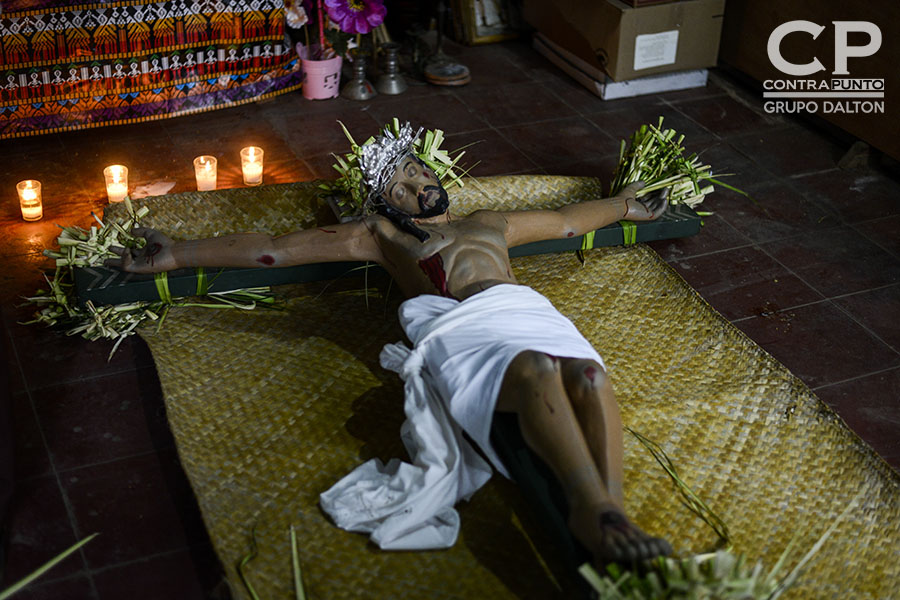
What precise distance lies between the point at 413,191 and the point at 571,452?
116cm

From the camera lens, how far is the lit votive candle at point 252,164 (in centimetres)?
442

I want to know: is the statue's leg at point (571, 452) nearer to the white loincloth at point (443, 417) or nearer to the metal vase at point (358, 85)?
A: the white loincloth at point (443, 417)

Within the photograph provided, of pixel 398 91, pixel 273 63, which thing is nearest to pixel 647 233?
pixel 398 91

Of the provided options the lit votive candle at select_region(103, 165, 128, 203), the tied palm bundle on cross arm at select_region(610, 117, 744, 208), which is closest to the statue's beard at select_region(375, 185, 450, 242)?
the tied palm bundle on cross arm at select_region(610, 117, 744, 208)

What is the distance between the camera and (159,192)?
440 cm

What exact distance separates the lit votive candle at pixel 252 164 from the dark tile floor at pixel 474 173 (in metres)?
0.13

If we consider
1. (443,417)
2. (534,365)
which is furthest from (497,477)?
(534,365)

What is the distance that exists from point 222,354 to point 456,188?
4.15 ft

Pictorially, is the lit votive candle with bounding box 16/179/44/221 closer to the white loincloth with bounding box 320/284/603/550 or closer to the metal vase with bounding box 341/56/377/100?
the metal vase with bounding box 341/56/377/100

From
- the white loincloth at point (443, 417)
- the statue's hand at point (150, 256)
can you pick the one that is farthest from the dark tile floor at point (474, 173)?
the white loincloth at point (443, 417)

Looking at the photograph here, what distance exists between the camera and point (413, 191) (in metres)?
3.22

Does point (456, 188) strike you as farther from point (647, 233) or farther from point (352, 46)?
point (352, 46)

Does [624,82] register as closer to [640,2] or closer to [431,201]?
[640,2]

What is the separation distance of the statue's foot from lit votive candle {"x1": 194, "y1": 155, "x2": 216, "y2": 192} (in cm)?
260
